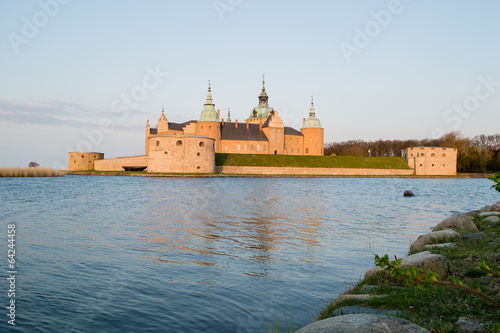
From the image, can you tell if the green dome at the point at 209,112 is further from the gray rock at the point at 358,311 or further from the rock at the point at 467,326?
the rock at the point at 467,326

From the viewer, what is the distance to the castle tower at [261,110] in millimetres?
88562

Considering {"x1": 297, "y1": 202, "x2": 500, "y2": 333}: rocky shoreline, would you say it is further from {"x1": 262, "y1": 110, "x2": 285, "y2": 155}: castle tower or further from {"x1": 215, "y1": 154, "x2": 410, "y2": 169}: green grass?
{"x1": 262, "y1": 110, "x2": 285, "y2": 155}: castle tower

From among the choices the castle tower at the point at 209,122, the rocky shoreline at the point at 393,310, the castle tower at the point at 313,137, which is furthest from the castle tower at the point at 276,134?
the rocky shoreline at the point at 393,310

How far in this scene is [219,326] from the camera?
5.48 m

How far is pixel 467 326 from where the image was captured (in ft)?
12.2

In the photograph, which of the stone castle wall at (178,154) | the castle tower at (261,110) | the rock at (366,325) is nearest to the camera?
the rock at (366,325)

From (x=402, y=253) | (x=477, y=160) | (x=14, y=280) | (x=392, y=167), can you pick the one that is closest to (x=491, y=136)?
(x=477, y=160)

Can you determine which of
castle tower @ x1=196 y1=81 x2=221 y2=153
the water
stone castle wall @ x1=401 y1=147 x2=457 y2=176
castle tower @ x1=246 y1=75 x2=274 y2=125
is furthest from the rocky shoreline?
castle tower @ x1=246 y1=75 x2=274 y2=125

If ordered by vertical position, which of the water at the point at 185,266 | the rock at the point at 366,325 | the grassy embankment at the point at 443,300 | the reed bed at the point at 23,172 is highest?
the reed bed at the point at 23,172

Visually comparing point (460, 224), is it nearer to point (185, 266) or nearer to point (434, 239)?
point (434, 239)

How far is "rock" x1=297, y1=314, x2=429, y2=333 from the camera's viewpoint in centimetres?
346

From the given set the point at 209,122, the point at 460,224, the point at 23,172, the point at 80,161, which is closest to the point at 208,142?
the point at 209,122

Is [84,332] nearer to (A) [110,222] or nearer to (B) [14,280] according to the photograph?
(B) [14,280]

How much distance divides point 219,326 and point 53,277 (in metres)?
3.82
